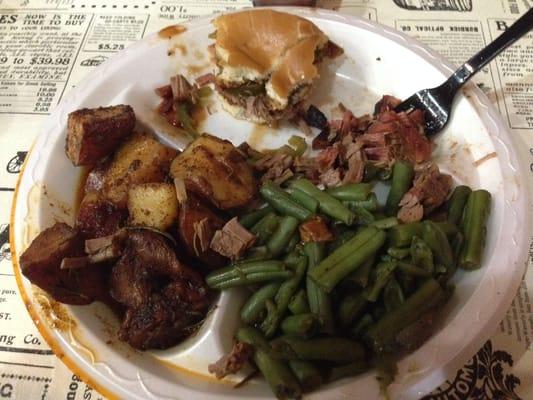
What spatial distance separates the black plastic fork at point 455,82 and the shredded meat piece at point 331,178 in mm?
627

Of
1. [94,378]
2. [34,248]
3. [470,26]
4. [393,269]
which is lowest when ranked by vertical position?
[94,378]

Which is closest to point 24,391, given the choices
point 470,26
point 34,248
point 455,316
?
point 34,248

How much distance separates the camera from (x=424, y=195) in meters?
1.92

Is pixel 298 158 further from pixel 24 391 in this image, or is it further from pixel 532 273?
pixel 24 391

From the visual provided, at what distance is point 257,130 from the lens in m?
2.63

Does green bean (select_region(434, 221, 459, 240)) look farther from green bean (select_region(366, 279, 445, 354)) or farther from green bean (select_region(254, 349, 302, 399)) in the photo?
green bean (select_region(254, 349, 302, 399))

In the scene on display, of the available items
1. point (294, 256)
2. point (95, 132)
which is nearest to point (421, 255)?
point (294, 256)

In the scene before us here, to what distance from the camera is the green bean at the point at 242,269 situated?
182 cm

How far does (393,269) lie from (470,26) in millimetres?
2148

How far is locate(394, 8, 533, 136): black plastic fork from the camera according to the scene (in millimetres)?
2275

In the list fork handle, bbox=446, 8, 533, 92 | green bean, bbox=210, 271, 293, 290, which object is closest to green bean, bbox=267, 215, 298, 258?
green bean, bbox=210, 271, 293, 290

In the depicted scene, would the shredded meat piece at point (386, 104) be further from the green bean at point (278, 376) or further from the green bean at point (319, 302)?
the green bean at point (278, 376)

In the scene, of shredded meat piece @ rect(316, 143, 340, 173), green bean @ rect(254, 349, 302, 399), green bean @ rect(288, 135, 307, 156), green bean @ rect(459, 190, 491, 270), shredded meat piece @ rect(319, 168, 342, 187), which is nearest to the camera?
green bean @ rect(254, 349, 302, 399)

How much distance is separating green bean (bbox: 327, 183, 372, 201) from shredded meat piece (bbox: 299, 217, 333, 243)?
0.16 metres
